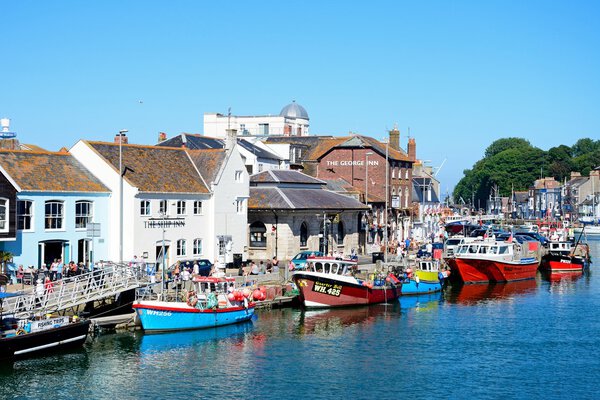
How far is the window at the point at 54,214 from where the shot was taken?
57594mm

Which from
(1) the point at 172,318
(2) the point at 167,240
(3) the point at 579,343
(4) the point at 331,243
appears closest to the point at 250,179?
(4) the point at 331,243

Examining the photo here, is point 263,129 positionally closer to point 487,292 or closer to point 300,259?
point 487,292

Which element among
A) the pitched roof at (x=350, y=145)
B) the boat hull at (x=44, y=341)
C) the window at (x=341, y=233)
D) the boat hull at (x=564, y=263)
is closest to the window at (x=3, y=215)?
the boat hull at (x=44, y=341)

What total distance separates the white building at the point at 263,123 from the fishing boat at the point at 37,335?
83.8m

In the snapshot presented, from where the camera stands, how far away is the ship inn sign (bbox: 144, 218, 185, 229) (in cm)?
6300

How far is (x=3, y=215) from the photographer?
53.8 metres

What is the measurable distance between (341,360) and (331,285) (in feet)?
47.9

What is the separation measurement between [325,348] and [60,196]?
21060 millimetres

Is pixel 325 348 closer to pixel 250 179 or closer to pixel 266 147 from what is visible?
pixel 250 179

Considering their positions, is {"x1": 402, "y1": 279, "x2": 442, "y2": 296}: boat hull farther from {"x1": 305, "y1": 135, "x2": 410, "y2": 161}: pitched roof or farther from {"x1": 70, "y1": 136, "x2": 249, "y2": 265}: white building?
{"x1": 305, "y1": 135, "x2": 410, "y2": 161}: pitched roof

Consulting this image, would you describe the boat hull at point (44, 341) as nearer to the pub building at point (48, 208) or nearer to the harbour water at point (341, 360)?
the harbour water at point (341, 360)

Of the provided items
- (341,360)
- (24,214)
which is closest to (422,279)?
(341,360)

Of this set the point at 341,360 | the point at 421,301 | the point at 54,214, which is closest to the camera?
the point at 341,360

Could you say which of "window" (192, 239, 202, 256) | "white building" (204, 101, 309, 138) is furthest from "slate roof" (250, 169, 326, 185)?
"white building" (204, 101, 309, 138)
